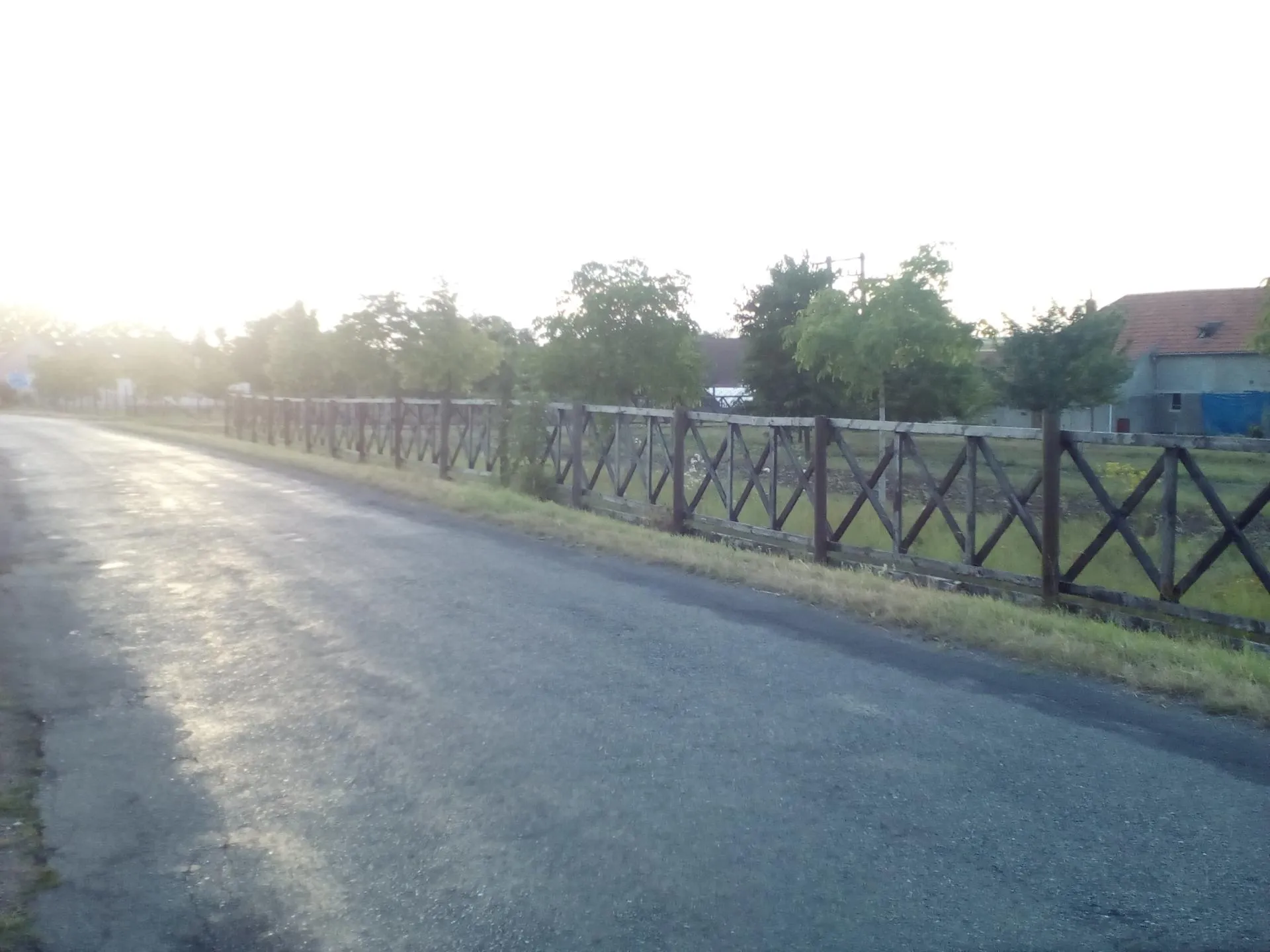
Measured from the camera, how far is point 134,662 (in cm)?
785

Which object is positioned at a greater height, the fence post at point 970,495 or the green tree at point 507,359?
the green tree at point 507,359

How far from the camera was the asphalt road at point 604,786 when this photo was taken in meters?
4.09

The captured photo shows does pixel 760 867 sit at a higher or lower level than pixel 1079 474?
lower

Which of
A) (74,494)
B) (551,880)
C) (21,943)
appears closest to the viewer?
(21,943)

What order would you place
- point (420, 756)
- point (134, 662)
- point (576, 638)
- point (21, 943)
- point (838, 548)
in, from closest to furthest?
point (21, 943) → point (420, 756) → point (134, 662) → point (576, 638) → point (838, 548)

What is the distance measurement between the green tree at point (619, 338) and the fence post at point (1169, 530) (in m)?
16.8

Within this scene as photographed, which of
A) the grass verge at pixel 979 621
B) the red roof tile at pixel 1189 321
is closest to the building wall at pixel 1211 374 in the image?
the red roof tile at pixel 1189 321

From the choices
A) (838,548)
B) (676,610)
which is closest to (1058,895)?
(676,610)

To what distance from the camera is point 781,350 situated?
36781mm

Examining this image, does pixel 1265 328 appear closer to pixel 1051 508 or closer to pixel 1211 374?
pixel 1051 508

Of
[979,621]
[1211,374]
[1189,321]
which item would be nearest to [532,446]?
[979,621]

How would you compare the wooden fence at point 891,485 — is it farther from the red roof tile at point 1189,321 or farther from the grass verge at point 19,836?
the red roof tile at point 1189,321

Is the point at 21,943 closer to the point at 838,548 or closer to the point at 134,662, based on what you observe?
the point at 134,662

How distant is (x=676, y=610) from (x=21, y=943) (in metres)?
5.95
